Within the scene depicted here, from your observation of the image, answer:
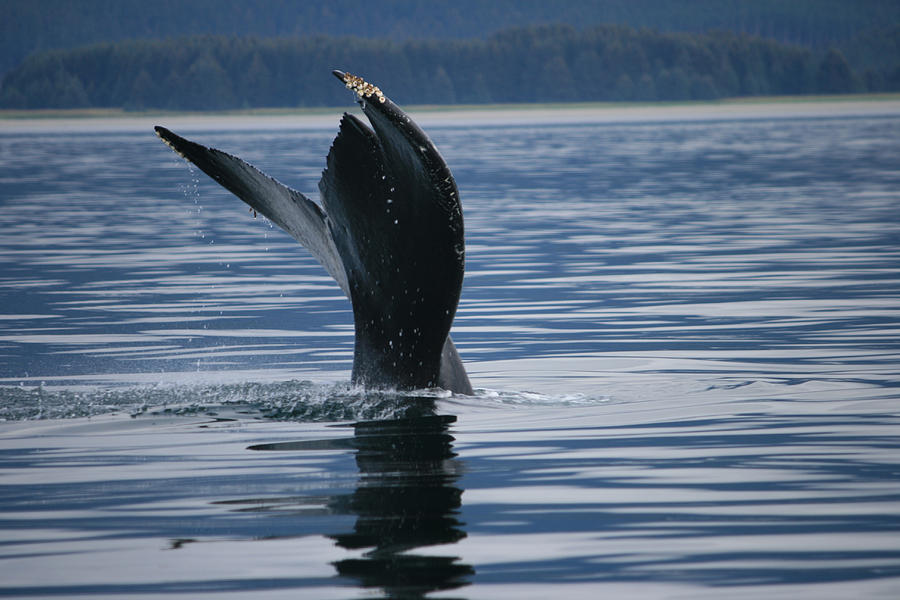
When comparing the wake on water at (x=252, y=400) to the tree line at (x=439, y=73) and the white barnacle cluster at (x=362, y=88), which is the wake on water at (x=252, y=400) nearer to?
the white barnacle cluster at (x=362, y=88)

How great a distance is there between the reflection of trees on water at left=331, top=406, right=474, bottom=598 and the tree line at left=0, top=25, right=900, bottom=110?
148484 mm

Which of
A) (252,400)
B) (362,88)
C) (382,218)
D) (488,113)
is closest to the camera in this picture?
(362,88)

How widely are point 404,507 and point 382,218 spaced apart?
163 centimetres

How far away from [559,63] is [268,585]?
157220 mm

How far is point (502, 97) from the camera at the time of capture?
162000mm

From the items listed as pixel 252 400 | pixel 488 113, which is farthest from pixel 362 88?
pixel 488 113

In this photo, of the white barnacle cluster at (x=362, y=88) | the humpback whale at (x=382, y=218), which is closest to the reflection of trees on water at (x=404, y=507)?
the humpback whale at (x=382, y=218)

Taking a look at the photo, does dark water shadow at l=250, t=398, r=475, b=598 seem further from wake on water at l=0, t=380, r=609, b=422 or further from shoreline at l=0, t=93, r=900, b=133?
shoreline at l=0, t=93, r=900, b=133

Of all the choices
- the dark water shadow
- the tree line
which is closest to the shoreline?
the tree line

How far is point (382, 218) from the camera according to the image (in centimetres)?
750

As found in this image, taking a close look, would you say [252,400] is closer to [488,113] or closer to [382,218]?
[382,218]

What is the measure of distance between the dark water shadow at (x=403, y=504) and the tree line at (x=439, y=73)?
148 m

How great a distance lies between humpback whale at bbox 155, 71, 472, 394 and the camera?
7.19 metres

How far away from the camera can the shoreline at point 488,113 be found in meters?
126
